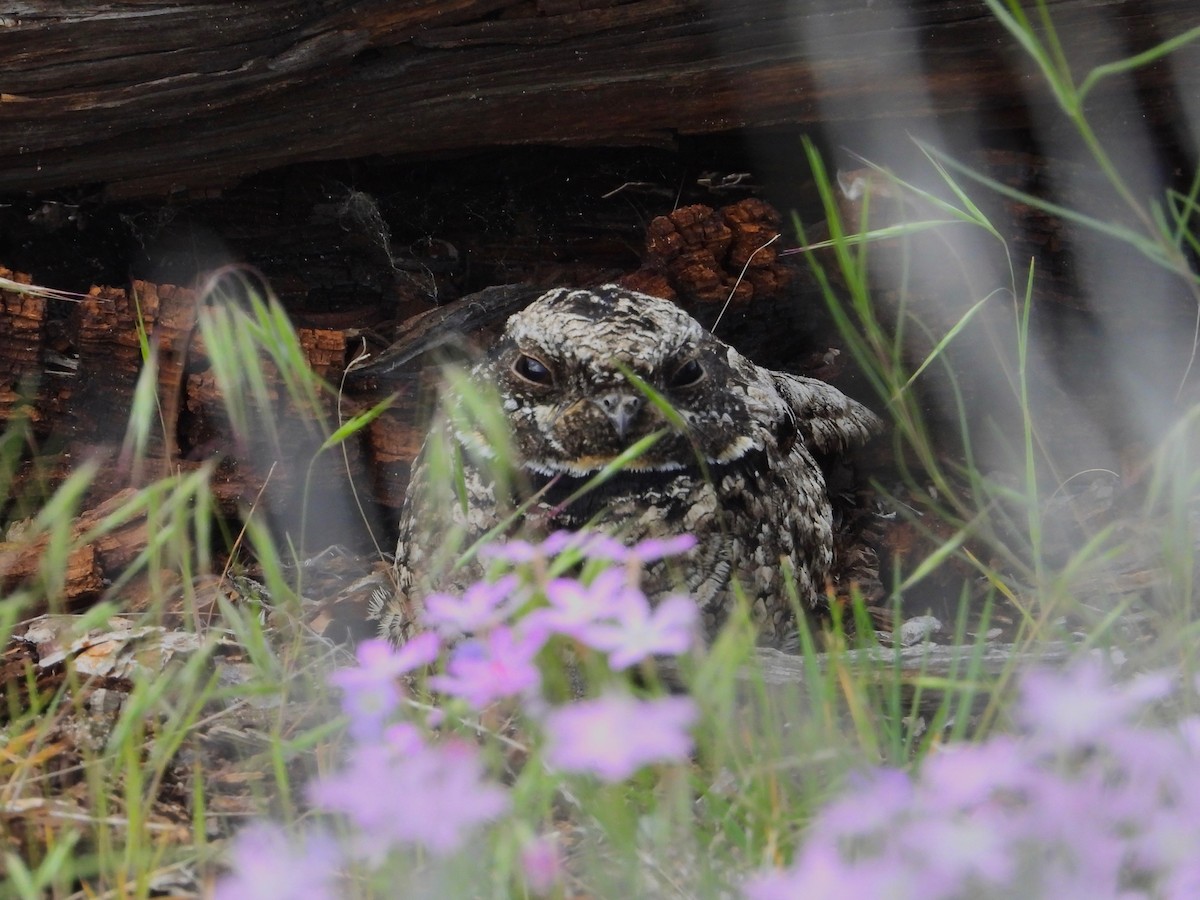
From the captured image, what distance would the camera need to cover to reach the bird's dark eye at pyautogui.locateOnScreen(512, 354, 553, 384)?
1.88 metres

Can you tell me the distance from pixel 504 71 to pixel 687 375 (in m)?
0.81

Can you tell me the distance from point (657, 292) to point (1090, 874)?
1.83 m

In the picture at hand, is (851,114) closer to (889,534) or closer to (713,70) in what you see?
(713,70)

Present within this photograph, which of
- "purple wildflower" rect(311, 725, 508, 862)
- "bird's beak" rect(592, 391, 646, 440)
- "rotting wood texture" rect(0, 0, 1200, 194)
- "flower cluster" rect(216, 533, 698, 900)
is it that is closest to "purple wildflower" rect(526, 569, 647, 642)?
"flower cluster" rect(216, 533, 698, 900)

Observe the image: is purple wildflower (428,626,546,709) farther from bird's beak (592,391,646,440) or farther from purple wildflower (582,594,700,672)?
bird's beak (592,391,646,440)

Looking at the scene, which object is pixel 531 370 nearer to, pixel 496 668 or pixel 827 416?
pixel 827 416

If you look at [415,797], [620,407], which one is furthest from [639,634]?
[620,407]

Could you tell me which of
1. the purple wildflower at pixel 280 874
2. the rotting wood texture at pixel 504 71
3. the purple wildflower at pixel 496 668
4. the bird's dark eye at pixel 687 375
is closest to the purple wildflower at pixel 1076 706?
the purple wildflower at pixel 496 668

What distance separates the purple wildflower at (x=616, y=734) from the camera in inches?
27.6

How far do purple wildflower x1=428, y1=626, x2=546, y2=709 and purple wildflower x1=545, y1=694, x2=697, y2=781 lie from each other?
41mm

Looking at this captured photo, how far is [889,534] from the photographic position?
2.50 m

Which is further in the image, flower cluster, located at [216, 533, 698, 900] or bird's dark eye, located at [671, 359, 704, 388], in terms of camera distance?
bird's dark eye, located at [671, 359, 704, 388]

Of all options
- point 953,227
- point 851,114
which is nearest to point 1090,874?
point 953,227

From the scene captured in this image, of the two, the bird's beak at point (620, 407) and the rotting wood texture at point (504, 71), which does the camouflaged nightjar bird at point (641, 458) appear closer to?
the bird's beak at point (620, 407)
